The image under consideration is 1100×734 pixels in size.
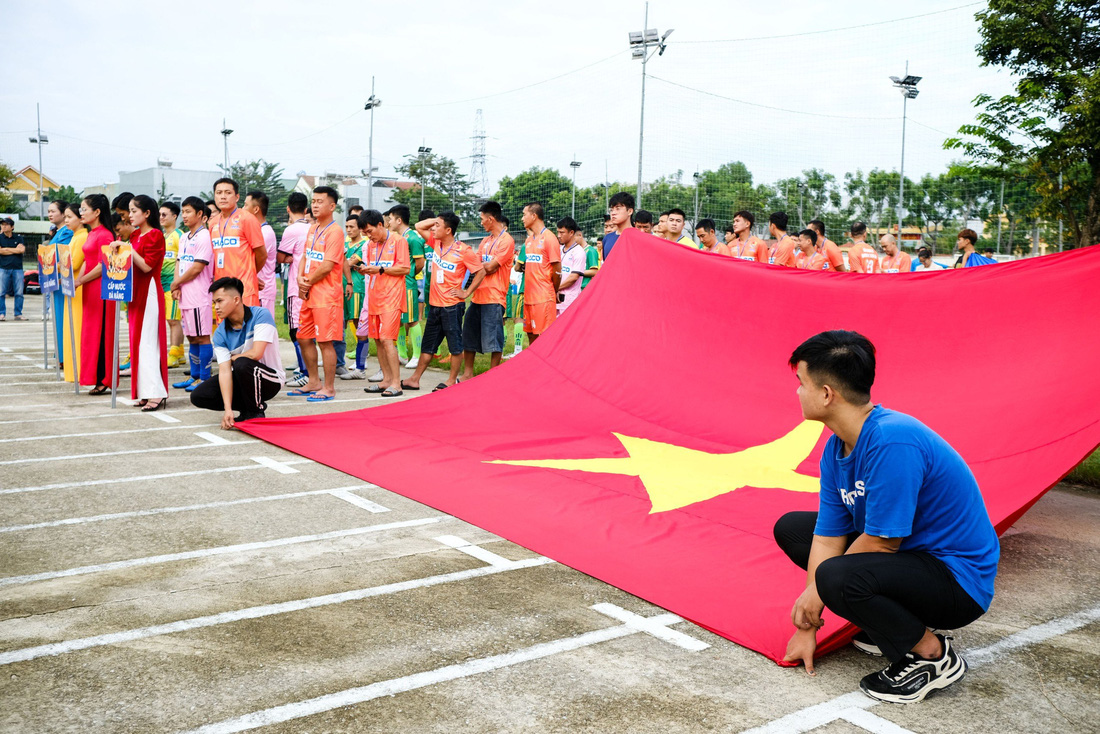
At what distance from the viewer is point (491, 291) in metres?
8.38

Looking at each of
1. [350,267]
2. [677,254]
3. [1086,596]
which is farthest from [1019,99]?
[1086,596]

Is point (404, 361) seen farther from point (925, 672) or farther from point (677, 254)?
point (925, 672)

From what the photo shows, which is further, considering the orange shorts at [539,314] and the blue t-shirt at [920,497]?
the orange shorts at [539,314]

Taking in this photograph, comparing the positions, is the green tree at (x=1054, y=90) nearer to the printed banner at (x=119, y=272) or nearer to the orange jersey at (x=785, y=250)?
the orange jersey at (x=785, y=250)

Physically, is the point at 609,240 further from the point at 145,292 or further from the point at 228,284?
the point at 145,292

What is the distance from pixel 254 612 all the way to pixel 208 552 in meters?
0.79

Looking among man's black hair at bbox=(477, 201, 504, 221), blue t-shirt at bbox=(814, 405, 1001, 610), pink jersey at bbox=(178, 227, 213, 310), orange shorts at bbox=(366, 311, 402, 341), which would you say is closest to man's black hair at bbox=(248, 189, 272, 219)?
pink jersey at bbox=(178, 227, 213, 310)

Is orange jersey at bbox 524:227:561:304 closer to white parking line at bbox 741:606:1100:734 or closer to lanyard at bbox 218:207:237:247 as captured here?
lanyard at bbox 218:207:237:247

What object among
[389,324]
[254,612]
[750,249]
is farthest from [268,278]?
[254,612]

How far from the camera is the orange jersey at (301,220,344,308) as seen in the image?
25.4ft

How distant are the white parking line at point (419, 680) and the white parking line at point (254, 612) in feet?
2.33

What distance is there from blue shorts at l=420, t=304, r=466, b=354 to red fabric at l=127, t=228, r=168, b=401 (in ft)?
8.12

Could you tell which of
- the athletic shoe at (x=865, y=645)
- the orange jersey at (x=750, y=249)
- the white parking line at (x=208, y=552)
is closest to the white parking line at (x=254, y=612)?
the white parking line at (x=208, y=552)

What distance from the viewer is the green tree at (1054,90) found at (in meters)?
13.2
